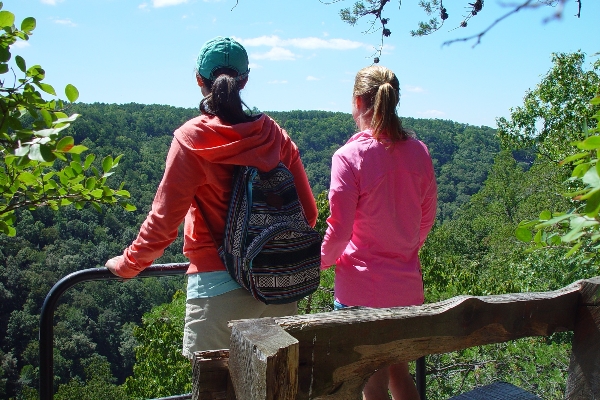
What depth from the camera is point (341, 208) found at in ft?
5.38

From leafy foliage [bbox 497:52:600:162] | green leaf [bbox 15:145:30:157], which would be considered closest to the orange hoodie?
green leaf [bbox 15:145:30:157]

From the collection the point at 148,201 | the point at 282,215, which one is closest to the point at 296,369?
the point at 282,215

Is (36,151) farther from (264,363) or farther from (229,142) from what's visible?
(229,142)

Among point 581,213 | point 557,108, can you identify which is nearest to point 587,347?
point 581,213

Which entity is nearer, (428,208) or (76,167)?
(76,167)

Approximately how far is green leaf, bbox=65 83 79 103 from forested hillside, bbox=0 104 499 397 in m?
16.7

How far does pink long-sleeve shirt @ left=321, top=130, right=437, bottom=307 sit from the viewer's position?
165 cm

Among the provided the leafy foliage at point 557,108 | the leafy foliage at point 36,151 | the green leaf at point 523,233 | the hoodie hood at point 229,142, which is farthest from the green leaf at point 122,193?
the leafy foliage at point 557,108

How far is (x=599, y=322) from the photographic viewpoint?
115 centimetres

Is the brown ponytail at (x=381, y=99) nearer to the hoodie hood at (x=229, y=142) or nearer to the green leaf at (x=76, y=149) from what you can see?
the hoodie hood at (x=229, y=142)

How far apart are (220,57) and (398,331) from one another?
93 centimetres

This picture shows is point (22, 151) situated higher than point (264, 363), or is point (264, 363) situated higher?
point (22, 151)

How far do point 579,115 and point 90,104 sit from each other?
137 ft

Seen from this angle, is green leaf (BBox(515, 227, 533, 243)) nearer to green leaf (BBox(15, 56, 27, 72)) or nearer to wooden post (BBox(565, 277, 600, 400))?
wooden post (BBox(565, 277, 600, 400))
